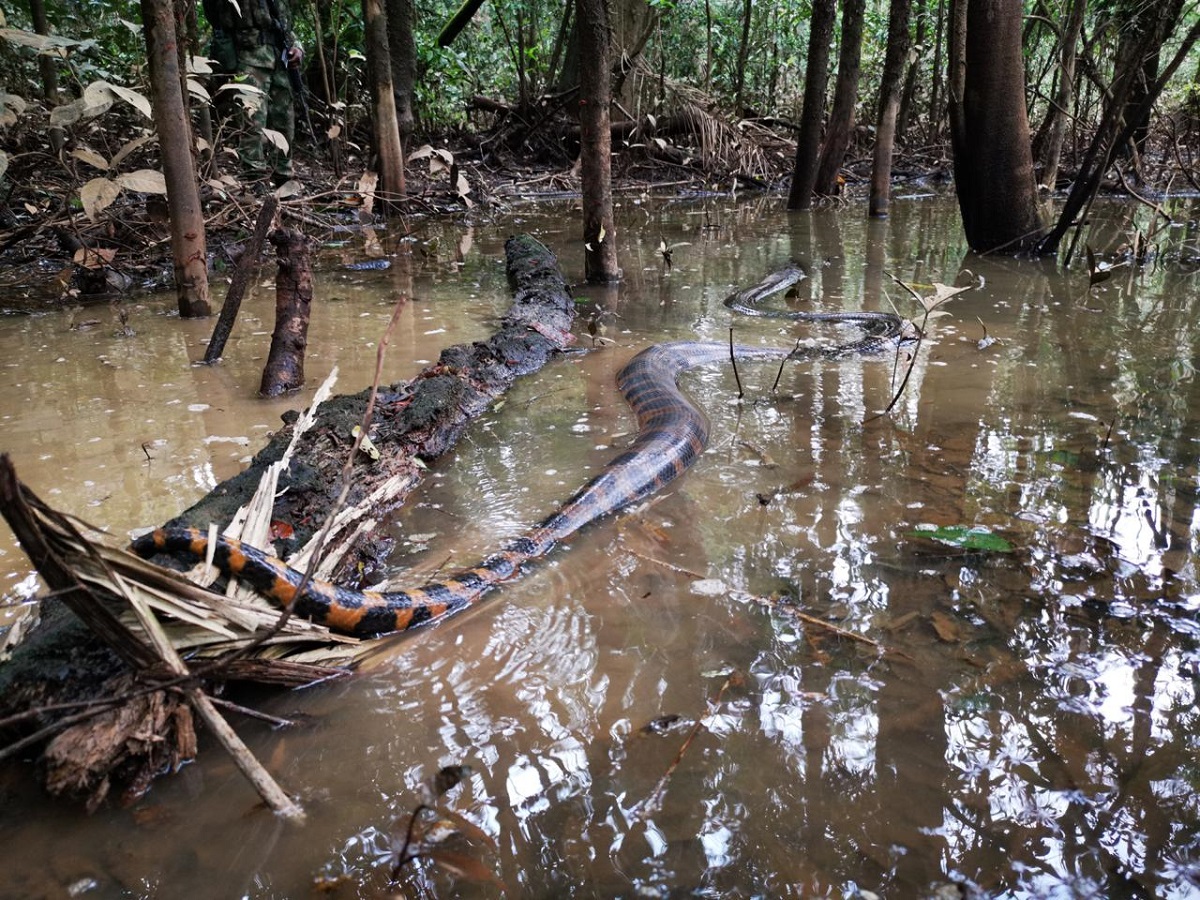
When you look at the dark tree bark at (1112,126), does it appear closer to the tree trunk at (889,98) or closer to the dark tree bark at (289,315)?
the tree trunk at (889,98)

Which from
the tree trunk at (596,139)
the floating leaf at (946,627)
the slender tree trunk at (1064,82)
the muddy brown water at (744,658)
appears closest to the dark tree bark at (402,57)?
the tree trunk at (596,139)

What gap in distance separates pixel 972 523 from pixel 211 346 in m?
4.50

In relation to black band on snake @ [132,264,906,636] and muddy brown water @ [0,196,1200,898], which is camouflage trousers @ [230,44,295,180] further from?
black band on snake @ [132,264,906,636]

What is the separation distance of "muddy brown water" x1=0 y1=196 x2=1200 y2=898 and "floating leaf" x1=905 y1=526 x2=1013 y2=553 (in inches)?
1.1

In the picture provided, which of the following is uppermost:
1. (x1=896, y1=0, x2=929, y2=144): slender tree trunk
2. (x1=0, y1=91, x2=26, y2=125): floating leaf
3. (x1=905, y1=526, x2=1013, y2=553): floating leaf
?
(x1=896, y1=0, x2=929, y2=144): slender tree trunk

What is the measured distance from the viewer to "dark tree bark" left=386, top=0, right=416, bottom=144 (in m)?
12.6

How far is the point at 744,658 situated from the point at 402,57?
1313 cm

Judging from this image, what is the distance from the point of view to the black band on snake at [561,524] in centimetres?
222

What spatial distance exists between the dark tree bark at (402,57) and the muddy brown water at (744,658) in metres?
8.90

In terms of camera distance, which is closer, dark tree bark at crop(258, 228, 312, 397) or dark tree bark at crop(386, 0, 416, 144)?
dark tree bark at crop(258, 228, 312, 397)

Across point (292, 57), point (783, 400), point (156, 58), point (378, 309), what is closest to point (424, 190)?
point (292, 57)

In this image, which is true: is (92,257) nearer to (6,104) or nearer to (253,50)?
(6,104)

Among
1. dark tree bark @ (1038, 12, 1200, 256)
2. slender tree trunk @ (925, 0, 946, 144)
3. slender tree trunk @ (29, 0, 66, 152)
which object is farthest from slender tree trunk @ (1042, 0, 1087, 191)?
slender tree trunk @ (29, 0, 66, 152)

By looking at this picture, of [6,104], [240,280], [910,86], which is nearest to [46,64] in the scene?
[6,104]
